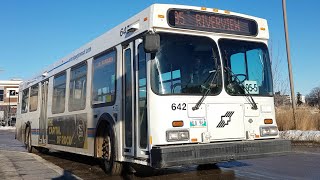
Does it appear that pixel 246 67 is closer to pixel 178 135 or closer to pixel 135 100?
pixel 178 135

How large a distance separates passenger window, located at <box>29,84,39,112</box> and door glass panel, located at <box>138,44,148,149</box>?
31.0ft

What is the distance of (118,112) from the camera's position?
8312mm

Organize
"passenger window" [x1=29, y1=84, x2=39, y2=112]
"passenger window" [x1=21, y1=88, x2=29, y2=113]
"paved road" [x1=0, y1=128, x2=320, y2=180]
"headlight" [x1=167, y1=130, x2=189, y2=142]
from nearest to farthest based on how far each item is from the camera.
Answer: "headlight" [x1=167, y1=130, x2=189, y2=142]
"paved road" [x1=0, y1=128, x2=320, y2=180]
"passenger window" [x1=29, y1=84, x2=39, y2=112]
"passenger window" [x1=21, y1=88, x2=29, y2=113]

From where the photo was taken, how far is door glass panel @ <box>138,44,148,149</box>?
7.20 metres

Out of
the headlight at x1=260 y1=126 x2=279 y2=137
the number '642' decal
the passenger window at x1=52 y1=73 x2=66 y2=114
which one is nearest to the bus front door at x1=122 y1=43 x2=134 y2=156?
the number '642' decal

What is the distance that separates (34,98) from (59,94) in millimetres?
4206

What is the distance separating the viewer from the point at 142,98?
7332mm

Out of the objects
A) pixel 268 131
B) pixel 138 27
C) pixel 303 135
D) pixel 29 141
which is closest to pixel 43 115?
pixel 29 141

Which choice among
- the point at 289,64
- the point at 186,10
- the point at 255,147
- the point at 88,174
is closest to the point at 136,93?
the point at 186,10

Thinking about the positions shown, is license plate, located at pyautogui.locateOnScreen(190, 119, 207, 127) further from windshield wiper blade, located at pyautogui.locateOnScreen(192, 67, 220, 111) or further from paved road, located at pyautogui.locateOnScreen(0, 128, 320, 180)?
paved road, located at pyautogui.locateOnScreen(0, 128, 320, 180)

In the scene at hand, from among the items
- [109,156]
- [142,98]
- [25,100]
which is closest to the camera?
[142,98]

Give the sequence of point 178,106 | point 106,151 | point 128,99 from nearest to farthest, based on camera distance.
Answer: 1. point 178,106
2. point 128,99
3. point 106,151

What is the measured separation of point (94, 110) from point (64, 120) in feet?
8.49

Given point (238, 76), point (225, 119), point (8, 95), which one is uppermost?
point (8, 95)
